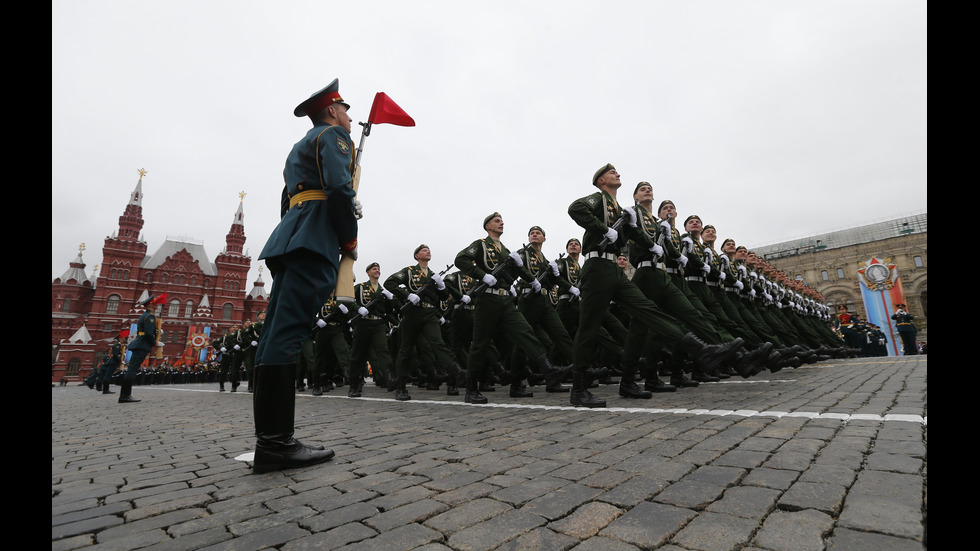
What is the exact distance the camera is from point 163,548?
1.58 m

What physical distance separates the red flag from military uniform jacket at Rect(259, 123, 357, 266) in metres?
2.79

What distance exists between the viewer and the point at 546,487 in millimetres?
1984

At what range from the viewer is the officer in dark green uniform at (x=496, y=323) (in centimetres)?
597

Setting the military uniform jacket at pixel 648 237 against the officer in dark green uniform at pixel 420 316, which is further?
the officer in dark green uniform at pixel 420 316

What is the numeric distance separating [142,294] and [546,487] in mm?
74219

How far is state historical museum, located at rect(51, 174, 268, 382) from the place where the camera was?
2154 inches

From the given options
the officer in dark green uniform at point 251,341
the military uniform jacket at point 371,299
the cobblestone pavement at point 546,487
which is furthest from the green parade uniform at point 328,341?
the cobblestone pavement at point 546,487

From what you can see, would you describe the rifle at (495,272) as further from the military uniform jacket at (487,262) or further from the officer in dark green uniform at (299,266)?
the officer in dark green uniform at (299,266)

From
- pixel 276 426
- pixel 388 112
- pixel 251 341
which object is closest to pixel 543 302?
pixel 388 112

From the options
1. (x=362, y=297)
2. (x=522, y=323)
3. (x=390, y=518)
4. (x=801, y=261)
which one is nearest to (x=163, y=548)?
(x=390, y=518)

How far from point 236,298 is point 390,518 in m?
74.2

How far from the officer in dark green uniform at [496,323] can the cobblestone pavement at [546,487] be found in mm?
2137

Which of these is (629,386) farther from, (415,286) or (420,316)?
(415,286)
